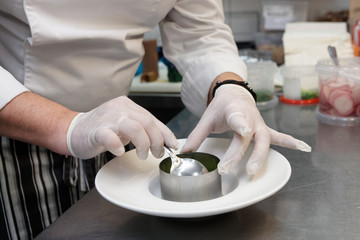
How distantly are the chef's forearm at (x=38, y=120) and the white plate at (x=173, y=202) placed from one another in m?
0.13

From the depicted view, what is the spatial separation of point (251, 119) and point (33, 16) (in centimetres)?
55

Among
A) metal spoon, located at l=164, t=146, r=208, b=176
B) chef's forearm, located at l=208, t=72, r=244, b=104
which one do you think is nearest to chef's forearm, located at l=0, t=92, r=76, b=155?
metal spoon, located at l=164, t=146, r=208, b=176

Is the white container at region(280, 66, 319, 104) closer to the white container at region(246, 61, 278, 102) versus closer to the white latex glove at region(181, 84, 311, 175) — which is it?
the white container at region(246, 61, 278, 102)

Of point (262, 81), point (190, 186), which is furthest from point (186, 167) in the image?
point (262, 81)

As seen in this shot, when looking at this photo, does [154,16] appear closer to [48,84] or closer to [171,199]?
[48,84]

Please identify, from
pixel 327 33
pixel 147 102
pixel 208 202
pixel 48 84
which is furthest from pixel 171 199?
pixel 327 33

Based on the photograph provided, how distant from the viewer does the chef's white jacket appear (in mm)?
982

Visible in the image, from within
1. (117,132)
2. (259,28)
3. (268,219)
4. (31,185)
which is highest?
(117,132)

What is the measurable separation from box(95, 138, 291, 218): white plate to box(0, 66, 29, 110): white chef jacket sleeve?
0.26 meters

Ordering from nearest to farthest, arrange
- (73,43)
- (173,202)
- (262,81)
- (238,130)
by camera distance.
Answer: (173,202)
(238,130)
(73,43)
(262,81)

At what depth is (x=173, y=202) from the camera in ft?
2.20

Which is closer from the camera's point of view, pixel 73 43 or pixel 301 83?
pixel 73 43

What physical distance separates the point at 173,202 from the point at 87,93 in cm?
53

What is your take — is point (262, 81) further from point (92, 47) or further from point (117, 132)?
point (117, 132)
